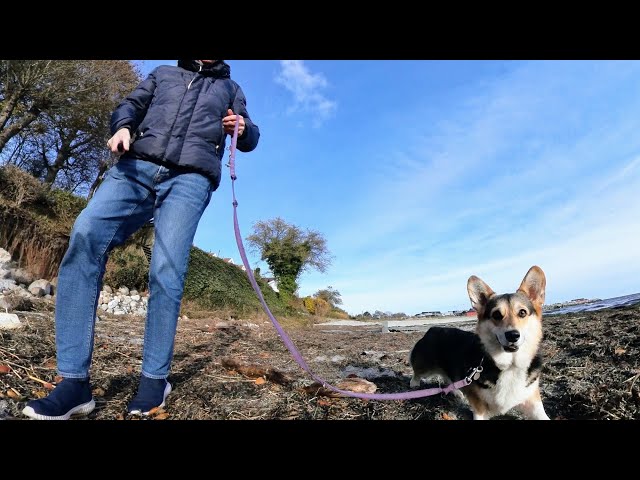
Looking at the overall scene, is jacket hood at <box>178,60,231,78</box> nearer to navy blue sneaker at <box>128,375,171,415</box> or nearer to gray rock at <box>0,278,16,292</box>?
navy blue sneaker at <box>128,375,171,415</box>

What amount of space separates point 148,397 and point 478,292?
250 centimetres

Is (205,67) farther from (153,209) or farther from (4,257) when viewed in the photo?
(4,257)

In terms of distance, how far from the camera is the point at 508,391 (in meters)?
2.40

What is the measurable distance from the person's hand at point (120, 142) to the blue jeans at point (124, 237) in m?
0.12

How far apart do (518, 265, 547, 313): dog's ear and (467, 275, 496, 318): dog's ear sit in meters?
0.24

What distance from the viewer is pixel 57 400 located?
1787mm

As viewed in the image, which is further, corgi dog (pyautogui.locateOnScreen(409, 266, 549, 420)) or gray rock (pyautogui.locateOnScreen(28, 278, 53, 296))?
gray rock (pyautogui.locateOnScreen(28, 278, 53, 296))

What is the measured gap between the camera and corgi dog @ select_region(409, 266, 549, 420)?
94.3 inches

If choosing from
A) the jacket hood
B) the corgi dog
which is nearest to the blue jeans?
the jacket hood

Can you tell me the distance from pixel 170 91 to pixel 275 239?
1028 inches

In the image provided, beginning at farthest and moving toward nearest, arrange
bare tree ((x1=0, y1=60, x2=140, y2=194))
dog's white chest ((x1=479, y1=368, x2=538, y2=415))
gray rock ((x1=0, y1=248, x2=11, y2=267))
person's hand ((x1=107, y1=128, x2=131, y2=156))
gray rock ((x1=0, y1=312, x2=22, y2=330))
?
bare tree ((x1=0, y1=60, x2=140, y2=194)) → gray rock ((x1=0, y1=248, x2=11, y2=267)) → gray rock ((x1=0, y1=312, x2=22, y2=330)) → dog's white chest ((x1=479, y1=368, x2=538, y2=415)) → person's hand ((x1=107, y1=128, x2=131, y2=156))

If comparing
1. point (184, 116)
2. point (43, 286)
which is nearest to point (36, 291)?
point (43, 286)
